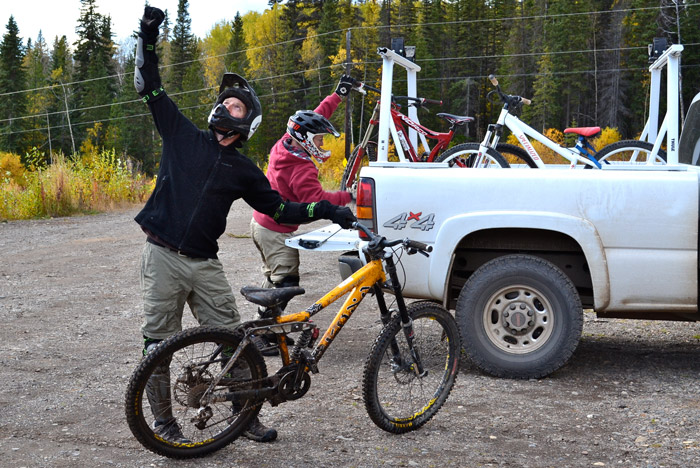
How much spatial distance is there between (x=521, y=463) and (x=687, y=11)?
246ft

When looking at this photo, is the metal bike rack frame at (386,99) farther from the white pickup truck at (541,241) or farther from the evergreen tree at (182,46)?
the evergreen tree at (182,46)

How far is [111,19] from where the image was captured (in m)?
113

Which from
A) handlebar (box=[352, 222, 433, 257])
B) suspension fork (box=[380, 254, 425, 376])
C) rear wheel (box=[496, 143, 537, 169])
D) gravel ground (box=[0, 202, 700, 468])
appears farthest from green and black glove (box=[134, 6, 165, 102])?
rear wheel (box=[496, 143, 537, 169])

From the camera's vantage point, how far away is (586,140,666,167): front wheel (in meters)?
7.91

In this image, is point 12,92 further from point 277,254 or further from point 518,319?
point 518,319

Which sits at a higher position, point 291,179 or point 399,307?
point 291,179

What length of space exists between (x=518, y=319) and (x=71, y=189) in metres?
15.2

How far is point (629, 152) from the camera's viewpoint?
8336mm

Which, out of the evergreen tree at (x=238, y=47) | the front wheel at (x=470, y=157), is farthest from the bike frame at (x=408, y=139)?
the evergreen tree at (x=238, y=47)

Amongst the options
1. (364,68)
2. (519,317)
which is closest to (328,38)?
(364,68)

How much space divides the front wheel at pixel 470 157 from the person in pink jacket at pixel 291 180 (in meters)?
1.70

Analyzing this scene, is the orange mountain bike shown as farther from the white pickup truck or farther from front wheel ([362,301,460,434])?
the white pickup truck

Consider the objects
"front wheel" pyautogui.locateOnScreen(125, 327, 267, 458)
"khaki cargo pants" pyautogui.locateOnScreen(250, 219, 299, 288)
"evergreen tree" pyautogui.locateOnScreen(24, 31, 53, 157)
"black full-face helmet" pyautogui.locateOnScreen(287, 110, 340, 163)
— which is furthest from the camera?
"evergreen tree" pyautogui.locateOnScreen(24, 31, 53, 157)

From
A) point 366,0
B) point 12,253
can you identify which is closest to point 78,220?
point 12,253
